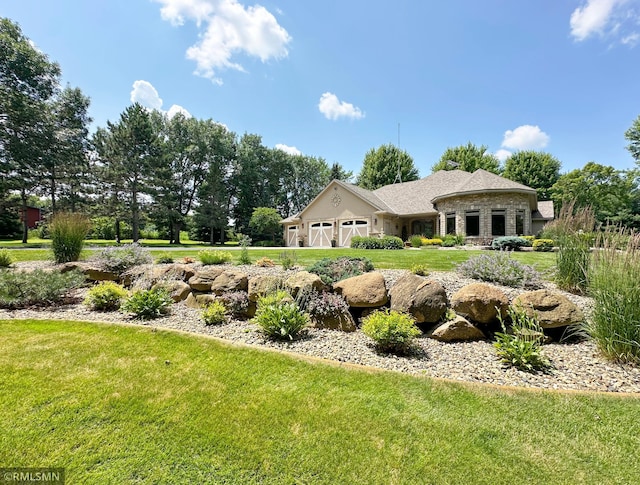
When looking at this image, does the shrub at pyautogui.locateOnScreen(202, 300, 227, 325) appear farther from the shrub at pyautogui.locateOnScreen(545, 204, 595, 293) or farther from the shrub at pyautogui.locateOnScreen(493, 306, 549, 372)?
the shrub at pyautogui.locateOnScreen(545, 204, 595, 293)

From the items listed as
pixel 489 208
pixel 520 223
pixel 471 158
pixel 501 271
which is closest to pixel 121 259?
pixel 501 271

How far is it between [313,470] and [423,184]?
23262 millimetres

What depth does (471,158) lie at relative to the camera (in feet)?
105

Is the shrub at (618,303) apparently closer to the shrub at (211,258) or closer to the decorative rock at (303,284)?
the decorative rock at (303,284)

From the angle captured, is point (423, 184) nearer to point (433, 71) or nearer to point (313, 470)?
point (433, 71)

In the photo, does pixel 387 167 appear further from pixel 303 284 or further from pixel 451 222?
pixel 303 284

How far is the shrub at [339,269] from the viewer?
189 inches

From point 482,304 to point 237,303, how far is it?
355cm

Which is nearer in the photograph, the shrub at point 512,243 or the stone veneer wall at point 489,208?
the shrub at point 512,243

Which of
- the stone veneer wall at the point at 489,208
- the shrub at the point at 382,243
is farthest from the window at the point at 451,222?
the shrub at the point at 382,243

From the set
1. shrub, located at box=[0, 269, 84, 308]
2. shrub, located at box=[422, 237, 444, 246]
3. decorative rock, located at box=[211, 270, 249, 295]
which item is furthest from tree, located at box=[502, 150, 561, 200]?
shrub, located at box=[0, 269, 84, 308]

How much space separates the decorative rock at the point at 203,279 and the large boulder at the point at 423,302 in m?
3.25

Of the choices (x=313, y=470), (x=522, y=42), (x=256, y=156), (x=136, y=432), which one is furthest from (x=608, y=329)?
(x=256, y=156)

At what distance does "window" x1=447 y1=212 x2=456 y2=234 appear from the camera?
17531mm
